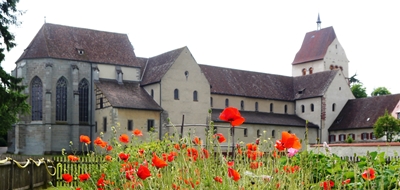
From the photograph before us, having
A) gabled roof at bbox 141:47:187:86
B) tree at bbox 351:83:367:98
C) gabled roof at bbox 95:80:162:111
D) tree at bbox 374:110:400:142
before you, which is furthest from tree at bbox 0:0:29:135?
tree at bbox 351:83:367:98

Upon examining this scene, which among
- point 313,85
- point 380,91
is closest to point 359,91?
point 380,91

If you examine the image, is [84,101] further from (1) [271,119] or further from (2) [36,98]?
(1) [271,119]

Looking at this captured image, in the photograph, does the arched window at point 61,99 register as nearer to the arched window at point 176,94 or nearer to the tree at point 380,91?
the arched window at point 176,94

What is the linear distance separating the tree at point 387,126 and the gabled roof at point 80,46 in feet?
75.4

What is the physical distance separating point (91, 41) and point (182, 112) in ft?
34.6

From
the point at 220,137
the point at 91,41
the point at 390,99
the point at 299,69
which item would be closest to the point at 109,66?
the point at 91,41

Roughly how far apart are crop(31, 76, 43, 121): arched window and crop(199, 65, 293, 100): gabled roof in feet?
53.1

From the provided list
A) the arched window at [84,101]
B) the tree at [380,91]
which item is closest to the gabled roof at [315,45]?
the tree at [380,91]

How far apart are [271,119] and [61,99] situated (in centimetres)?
2116

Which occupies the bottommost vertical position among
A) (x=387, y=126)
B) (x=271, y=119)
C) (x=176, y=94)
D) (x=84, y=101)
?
(x=387, y=126)

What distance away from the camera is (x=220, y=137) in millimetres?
6012

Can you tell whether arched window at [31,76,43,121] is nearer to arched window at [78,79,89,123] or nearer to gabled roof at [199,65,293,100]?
arched window at [78,79,89,123]

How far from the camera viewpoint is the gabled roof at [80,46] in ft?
150

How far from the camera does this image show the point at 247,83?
187 feet
